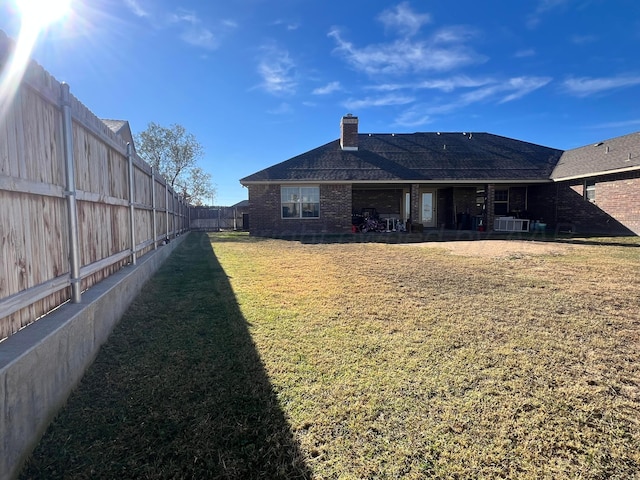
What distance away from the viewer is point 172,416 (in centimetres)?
219

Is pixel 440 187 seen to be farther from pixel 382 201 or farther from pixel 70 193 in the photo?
pixel 70 193

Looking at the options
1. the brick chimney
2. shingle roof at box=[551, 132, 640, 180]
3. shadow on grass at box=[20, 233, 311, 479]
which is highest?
the brick chimney

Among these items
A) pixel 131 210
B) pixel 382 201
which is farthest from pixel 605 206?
pixel 131 210

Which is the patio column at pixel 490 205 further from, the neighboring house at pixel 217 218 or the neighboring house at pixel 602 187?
the neighboring house at pixel 217 218

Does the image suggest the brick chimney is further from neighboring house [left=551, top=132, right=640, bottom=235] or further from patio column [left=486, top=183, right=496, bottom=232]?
neighboring house [left=551, top=132, right=640, bottom=235]

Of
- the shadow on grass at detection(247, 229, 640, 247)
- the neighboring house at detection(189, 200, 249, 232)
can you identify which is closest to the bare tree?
the neighboring house at detection(189, 200, 249, 232)

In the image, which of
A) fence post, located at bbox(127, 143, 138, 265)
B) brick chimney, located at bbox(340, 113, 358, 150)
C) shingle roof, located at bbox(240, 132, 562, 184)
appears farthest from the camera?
brick chimney, located at bbox(340, 113, 358, 150)

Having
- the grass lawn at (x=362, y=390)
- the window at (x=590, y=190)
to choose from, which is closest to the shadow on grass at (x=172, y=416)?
the grass lawn at (x=362, y=390)

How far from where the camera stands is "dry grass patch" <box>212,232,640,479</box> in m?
1.84

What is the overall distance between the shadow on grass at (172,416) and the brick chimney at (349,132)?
55.0 ft

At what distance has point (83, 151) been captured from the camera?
3.28 metres

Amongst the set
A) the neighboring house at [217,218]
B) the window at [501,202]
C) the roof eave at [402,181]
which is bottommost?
the neighboring house at [217,218]

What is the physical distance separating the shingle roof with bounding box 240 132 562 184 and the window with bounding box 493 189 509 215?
5.96ft

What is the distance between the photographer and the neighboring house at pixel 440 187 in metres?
15.4
